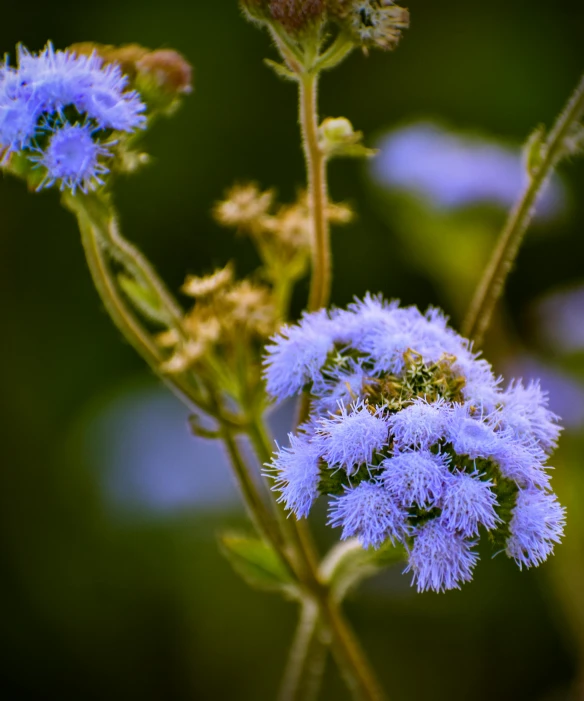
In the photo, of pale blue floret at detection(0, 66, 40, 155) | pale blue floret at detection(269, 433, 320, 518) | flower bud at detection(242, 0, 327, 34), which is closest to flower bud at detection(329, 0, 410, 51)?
flower bud at detection(242, 0, 327, 34)

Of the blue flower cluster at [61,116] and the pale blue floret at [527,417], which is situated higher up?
the blue flower cluster at [61,116]

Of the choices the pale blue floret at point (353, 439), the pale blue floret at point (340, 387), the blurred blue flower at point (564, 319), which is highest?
the blurred blue flower at point (564, 319)

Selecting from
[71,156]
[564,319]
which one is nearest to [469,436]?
[71,156]

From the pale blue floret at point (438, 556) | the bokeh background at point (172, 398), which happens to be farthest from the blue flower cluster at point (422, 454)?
the bokeh background at point (172, 398)

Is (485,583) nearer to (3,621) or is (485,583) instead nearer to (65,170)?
(3,621)

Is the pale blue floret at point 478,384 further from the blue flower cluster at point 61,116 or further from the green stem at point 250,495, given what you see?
the blue flower cluster at point 61,116

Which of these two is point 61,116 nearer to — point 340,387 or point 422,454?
point 340,387
